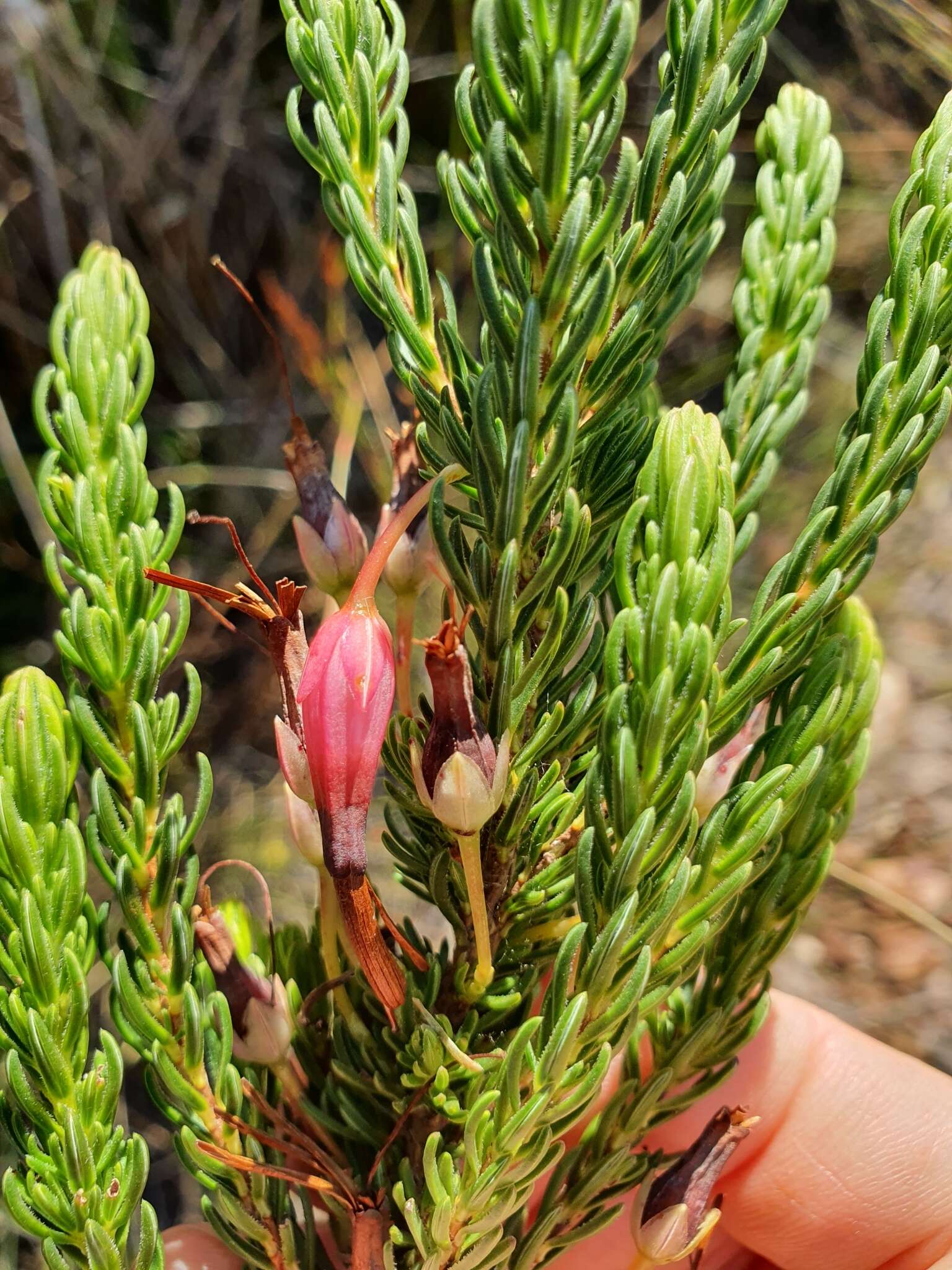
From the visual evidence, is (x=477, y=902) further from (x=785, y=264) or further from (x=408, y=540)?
(x=785, y=264)

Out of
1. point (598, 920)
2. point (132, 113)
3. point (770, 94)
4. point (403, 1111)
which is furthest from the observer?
point (770, 94)

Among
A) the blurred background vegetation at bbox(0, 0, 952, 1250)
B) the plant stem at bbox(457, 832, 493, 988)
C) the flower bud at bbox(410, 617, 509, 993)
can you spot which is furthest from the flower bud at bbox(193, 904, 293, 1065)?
the blurred background vegetation at bbox(0, 0, 952, 1250)

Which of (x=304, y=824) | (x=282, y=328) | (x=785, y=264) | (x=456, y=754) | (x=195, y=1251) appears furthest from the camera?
(x=282, y=328)

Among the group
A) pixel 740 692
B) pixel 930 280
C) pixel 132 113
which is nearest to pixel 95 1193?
pixel 740 692

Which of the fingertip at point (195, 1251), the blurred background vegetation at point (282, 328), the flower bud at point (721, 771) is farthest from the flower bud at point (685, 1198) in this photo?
the blurred background vegetation at point (282, 328)

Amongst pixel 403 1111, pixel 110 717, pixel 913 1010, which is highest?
pixel 110 717

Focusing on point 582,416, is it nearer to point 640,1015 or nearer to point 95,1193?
point 640,1015

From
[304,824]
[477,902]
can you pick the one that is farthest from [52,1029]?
[477,902]

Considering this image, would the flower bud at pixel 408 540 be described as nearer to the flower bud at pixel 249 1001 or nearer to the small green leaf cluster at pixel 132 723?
the small green leaf cluster at pixel 132 723
